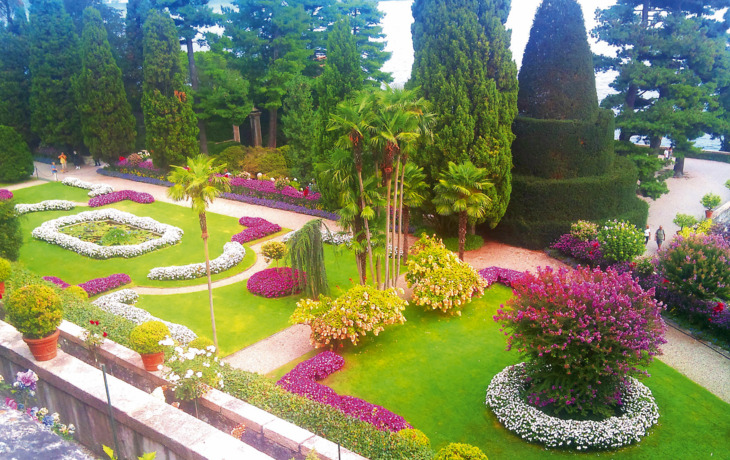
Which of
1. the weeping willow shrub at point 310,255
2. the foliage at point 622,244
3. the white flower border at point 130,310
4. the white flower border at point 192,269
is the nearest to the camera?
the white flower border at point 130,310

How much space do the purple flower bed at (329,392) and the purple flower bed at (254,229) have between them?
10374 mm

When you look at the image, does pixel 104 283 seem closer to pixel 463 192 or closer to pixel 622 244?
pixel 463 192

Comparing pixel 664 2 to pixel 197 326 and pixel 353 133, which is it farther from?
pixel 197 326

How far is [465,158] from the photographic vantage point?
2056cm

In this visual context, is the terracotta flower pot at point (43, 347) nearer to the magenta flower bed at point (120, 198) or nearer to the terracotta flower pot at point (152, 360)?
the terracotta flower pot at point (152, 360)

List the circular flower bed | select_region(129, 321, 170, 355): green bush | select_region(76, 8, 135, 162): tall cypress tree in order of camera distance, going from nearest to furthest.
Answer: select_region(129, 321, 170, 355): green bush, the circular flower bed, select_region(76, 8, 135, 162): tall cypress tree

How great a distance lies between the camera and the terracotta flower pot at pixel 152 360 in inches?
413

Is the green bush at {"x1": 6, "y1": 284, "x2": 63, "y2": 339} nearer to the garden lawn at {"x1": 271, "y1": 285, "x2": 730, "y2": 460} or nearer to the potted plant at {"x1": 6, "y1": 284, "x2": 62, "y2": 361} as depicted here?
the potted plant at {"x1": 6, "y1": 284, "x2": 62, "y2": 361}

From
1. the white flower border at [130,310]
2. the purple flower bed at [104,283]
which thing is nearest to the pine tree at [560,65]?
the white flower border at [130,310]

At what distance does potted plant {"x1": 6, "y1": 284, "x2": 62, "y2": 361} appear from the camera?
9.56 meters

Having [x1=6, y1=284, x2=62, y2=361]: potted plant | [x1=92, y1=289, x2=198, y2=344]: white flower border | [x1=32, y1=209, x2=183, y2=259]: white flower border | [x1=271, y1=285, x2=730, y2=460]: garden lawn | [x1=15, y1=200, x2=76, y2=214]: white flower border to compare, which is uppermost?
[x1=6, y1=284, x2=62, y2=361]: potted plant

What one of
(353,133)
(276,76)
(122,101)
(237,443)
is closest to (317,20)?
(276,76)

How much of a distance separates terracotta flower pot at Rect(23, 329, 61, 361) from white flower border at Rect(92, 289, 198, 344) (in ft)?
16.0

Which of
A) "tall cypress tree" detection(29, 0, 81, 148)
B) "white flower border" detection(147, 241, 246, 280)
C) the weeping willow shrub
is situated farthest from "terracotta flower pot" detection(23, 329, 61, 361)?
"tall cypress tree" detection(29, 0, 81, 148)
